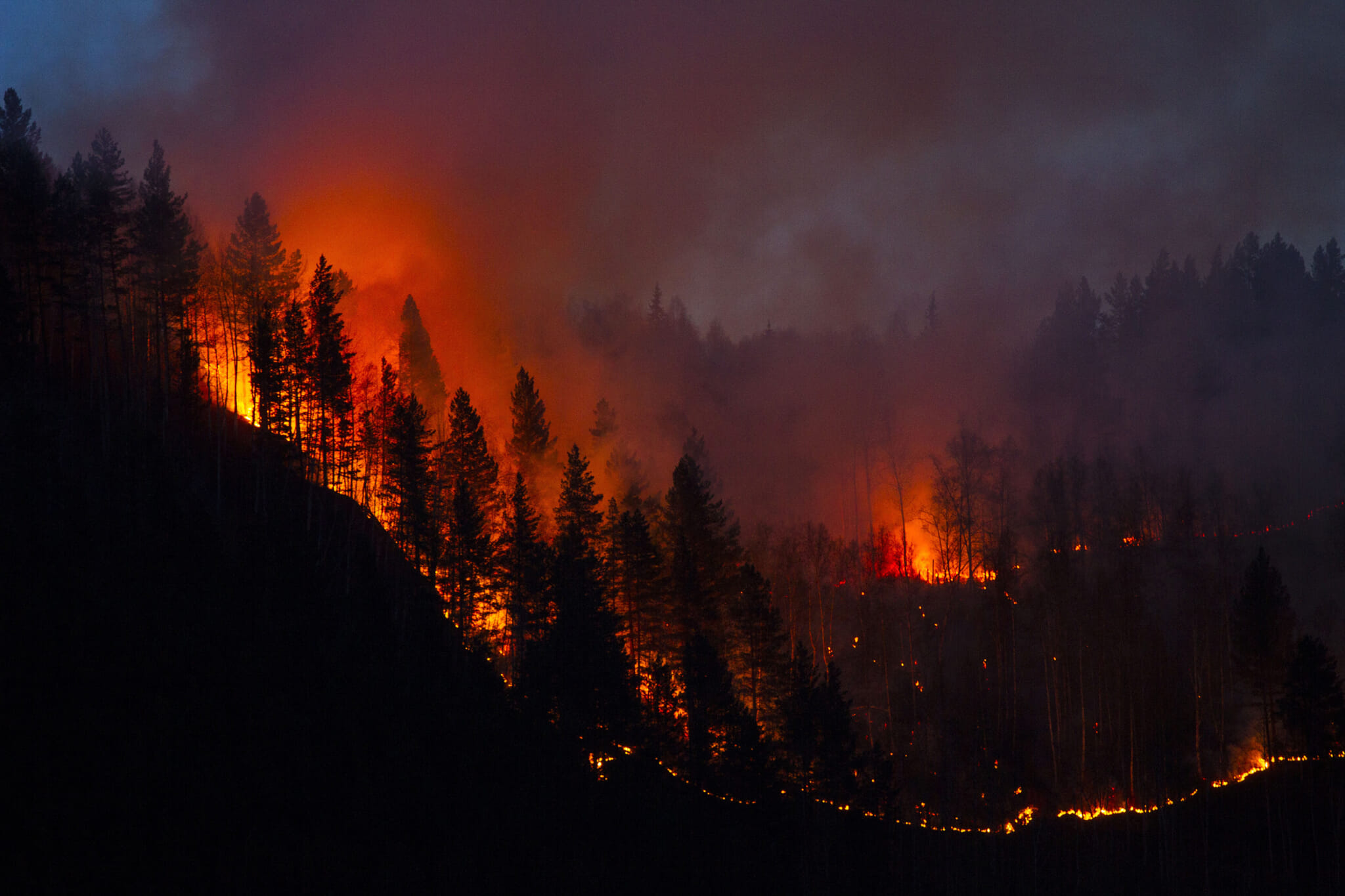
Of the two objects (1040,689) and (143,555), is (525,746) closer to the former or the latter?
(143,555)

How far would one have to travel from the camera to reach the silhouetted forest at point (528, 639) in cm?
2728

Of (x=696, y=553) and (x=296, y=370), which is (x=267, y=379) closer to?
(x=296, y=370)

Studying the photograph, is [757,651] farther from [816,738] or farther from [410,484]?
[410,484]

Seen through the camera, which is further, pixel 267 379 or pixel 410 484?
pixel 410 484

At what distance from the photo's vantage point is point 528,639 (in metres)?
46.3

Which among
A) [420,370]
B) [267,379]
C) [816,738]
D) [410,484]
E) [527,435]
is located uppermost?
[420,370]

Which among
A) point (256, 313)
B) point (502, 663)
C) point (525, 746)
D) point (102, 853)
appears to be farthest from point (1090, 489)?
point (102, 853)

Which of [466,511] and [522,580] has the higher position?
[466,511]

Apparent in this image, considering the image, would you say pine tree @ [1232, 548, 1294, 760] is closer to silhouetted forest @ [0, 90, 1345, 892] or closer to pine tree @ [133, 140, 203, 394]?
silhouetted forest @ [0, 90, 1345, 892]

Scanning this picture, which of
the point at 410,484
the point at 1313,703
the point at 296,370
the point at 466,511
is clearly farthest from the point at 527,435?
the point at 1313,703

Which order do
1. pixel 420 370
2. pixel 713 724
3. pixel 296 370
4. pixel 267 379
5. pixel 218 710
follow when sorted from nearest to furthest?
pixel 218 710, pixel 713 724, pixel 267 379, pixel 296 370, pixel 420 370

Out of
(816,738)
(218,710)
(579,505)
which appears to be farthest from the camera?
(579,505)

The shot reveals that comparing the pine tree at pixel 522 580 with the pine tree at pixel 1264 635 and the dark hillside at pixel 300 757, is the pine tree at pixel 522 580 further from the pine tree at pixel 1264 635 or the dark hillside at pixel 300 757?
the pine tree at pixel 1264 635

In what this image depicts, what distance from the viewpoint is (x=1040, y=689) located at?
6500 centimetres
